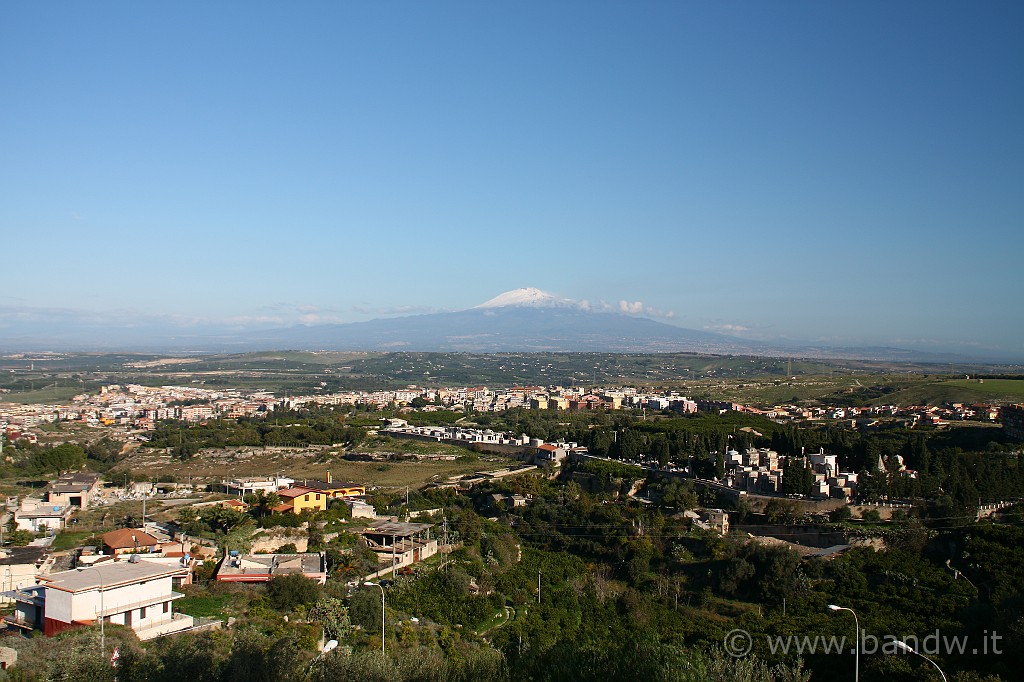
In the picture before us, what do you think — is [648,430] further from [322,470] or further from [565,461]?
[322,470]

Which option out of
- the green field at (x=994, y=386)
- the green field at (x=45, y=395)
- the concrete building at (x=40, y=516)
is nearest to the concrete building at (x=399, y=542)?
the concrete building at (x=40, y=516)

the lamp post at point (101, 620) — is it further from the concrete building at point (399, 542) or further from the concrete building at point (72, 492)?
the concrete building at point (72, 492)

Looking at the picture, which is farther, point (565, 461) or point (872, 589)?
point (565, 461)

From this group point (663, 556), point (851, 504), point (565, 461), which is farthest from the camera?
point (565, 461)

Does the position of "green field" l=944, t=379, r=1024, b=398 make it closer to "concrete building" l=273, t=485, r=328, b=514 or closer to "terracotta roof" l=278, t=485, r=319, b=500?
"concrete building" l=273, t=485, r=328, b=514

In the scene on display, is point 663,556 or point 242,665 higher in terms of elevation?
point 242,665

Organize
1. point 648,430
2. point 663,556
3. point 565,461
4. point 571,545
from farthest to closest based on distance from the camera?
point 648,430 < point 565,461 < point 571,545 < point 663,556

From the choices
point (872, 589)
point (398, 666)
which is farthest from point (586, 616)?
point (398, 666)

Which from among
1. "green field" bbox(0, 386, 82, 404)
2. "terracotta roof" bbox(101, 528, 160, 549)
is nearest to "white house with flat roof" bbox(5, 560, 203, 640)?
"terracotta roof" bbox(101, 528, 160, 549)
